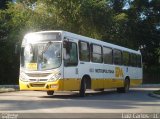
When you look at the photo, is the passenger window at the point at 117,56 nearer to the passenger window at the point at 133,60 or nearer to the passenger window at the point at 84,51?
the passenger window at the point at 133,60

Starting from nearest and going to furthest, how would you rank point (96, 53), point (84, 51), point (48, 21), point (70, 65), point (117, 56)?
point (70, 65) → point (84, 51) → point (96, 53) → point (117, 56) → point (48, 21)

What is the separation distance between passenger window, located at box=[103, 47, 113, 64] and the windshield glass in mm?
5931

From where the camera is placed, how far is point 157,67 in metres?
58.7

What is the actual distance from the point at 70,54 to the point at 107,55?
585 centimetres

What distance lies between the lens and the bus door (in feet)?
74.6

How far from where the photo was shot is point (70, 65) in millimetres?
23188

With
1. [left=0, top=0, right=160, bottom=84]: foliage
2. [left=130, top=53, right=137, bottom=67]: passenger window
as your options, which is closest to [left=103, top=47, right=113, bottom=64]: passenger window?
[left=130, top=53, right=137, bottom=67]: passenger window

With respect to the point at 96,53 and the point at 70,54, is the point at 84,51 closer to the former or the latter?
the point at 70,54

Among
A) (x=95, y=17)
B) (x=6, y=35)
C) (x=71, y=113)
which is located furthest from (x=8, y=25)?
(x=71, y=113)

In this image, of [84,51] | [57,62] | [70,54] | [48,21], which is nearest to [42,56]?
[57,62]

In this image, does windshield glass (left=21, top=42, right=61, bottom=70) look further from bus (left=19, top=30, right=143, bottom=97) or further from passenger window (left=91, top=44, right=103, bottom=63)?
passenger window (left=91, top=44, right=103, bottom=63)

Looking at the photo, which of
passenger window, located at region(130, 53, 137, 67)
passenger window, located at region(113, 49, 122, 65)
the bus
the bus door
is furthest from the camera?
passenger window, located at region(130, 53, 137, 67)

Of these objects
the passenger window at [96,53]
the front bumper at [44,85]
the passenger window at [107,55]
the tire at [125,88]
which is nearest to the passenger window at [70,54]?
the front bumper at [44,85]

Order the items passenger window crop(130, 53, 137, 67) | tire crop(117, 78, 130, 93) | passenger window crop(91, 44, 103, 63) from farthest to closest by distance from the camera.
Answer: passenger window crop(130, 53, 137, 67) → tire crop(117, 78, 130, 93) → passenger window crop(91, 44, 103, 63)
